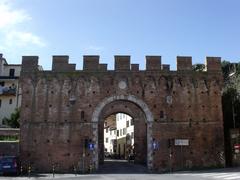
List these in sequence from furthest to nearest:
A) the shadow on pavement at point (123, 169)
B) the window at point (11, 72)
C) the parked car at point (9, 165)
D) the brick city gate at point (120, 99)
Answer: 1. the window at point (11, 72)
2. the brick city gate at point (120, 99)
3. the shadow on pavement at point (123, 169)
4. the parked car at point (9, 165)

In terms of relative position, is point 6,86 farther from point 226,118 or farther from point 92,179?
point 92,179

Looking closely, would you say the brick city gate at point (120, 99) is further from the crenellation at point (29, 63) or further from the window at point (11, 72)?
the window at point (11, 72)

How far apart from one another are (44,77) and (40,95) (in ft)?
4.91

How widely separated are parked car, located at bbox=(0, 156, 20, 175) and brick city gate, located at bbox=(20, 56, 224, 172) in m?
2.39

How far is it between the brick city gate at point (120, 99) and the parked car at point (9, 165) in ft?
7.85

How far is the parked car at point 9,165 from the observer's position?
79.0 ft

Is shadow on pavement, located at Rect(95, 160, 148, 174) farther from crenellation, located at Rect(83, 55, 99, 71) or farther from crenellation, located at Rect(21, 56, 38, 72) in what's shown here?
crenellation, located at Rect(21, 56, 38, 72)

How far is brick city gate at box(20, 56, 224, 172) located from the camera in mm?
27109

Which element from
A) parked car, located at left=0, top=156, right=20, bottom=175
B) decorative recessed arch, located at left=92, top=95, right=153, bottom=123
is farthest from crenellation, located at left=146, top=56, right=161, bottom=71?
parked car, located at left=0, top=156, right=20, bottom=175

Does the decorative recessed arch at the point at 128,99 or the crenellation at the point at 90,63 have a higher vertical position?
the crenellation at the point at 90,63

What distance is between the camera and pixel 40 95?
28.0 metres

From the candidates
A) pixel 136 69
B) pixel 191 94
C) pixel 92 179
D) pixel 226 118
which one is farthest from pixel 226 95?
pixel 92 179

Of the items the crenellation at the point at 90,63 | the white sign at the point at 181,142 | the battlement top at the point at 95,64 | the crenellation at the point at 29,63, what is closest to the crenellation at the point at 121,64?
the battlement top at the point at 95,64

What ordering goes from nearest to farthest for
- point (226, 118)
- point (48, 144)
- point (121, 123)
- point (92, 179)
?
point (92, 179)
point (48, 144)
point (226, 118)
point (121, 123)
